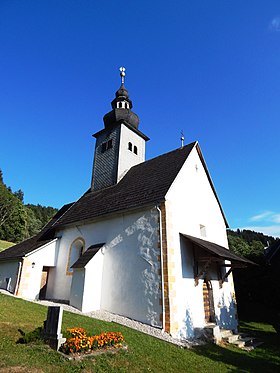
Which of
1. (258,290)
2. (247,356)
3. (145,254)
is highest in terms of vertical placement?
(145,254)

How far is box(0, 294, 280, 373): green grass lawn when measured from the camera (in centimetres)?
566

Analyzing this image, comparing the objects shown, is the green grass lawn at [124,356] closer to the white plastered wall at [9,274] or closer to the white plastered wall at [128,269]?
the white plastered wall at [128,269]

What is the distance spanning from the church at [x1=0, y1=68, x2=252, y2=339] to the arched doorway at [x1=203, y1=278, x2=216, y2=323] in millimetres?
48

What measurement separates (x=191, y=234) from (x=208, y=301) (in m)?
3.65

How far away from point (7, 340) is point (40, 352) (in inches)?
49.9

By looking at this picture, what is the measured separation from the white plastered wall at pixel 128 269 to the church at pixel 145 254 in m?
0.05

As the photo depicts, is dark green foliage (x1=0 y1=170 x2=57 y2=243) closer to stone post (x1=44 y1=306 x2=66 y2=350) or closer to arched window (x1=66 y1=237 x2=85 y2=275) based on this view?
arched window (x1=66 y1=237 x2=85 y2=275)

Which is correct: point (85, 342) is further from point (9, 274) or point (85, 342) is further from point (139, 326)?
point (9, 274)

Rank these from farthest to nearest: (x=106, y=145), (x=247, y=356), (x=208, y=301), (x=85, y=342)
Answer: (x=106, y=145)
(x=208, y=301)
(x=247, y=356)
(x=85, y=342)

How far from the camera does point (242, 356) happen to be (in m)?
9.49

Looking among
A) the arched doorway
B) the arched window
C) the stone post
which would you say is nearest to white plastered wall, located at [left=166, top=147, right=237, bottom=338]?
the arched doorway

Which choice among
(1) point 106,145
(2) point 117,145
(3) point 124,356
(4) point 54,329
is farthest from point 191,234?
(1) point 106,145

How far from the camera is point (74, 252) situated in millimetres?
15938

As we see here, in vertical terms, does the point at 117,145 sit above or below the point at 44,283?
above
